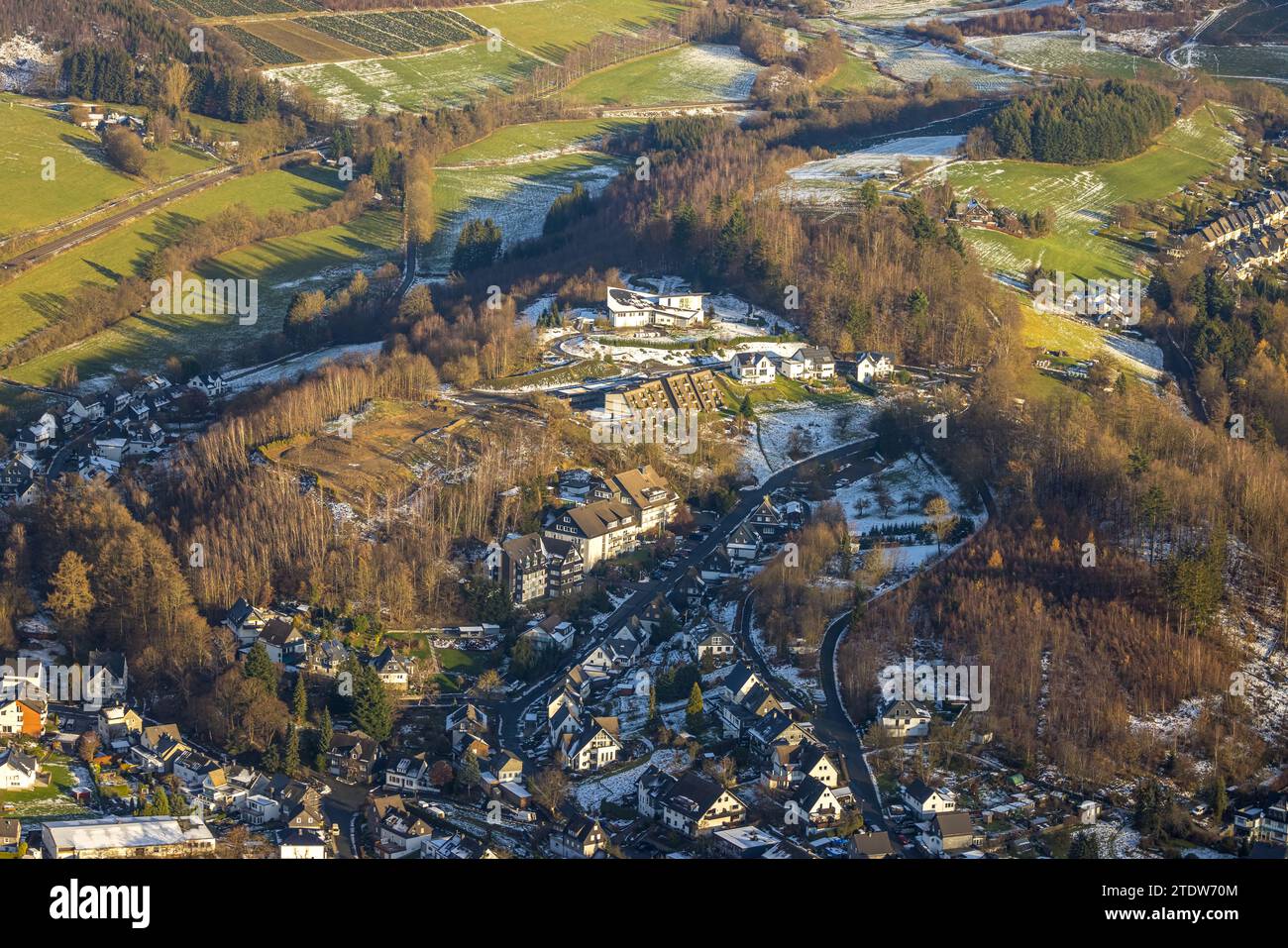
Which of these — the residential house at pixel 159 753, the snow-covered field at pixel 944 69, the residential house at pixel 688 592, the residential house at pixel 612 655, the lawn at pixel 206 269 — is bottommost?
the lawn at pixel 206 269

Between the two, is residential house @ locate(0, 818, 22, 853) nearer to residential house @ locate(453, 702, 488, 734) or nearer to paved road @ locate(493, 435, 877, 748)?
residential house @ locate(453, 702, 488, 734)

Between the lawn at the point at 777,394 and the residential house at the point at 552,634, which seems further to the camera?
the lawn at the point at 777,394

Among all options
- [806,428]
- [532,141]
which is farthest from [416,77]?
[806,428]

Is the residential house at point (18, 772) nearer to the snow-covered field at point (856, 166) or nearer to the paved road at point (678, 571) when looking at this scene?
the paved road at point (678, 571)

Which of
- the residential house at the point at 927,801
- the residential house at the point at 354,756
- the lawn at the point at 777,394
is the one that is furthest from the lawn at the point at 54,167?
the residential house at the point at 927,801

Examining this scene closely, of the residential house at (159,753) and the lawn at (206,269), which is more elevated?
the residential house at (159,753)
